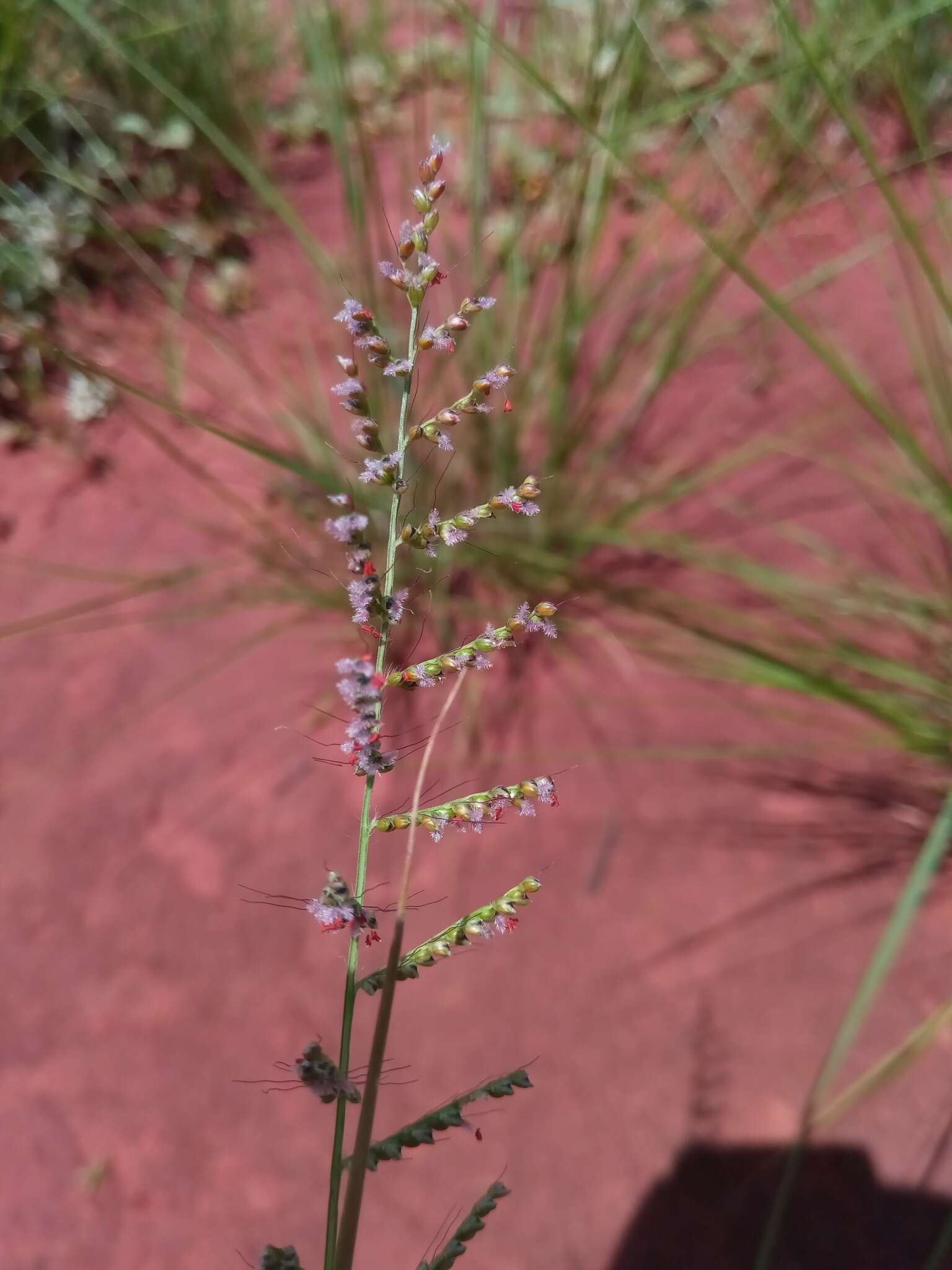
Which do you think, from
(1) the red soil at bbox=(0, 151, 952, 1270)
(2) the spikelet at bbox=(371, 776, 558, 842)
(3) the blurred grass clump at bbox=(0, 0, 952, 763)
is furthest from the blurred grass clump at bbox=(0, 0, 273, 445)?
(2) the spikelet at bbox=(371, 776, 558, 842)

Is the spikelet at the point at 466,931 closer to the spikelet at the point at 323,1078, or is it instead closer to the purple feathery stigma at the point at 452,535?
the spikelet at the point at 323,1078

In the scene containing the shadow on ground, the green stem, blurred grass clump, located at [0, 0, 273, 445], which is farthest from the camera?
blurred grass clump, located at [0, 0, 273, 445]

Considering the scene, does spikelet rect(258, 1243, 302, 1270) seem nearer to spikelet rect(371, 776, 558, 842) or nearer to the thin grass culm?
the thin grass culm

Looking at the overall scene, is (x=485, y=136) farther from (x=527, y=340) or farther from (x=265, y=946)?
(x=265, y=946)

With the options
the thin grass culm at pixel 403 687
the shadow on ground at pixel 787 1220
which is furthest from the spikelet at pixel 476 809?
the shadow on ground at pixel 787 1220

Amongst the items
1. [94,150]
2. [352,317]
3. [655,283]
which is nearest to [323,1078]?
[352,317]
